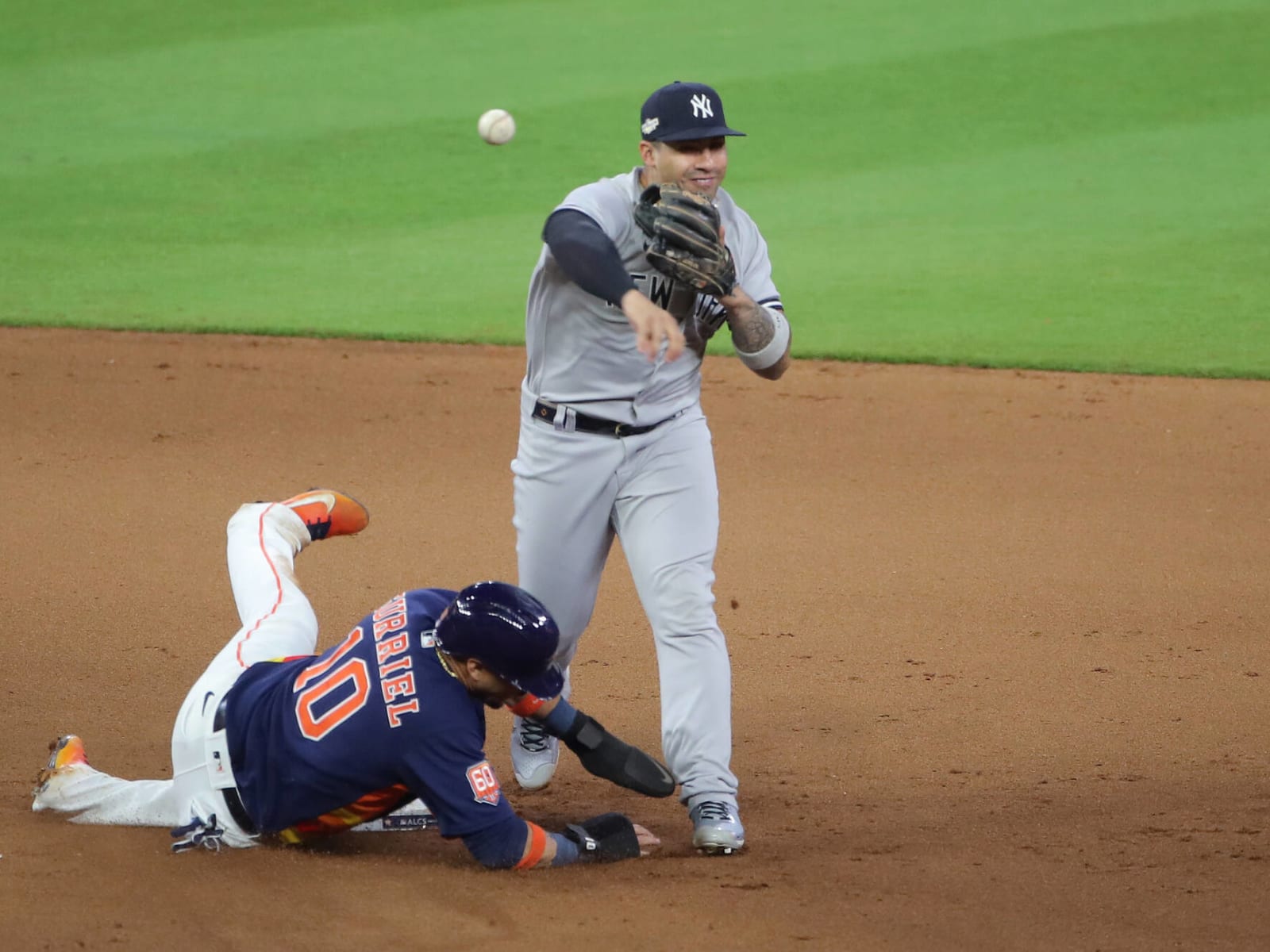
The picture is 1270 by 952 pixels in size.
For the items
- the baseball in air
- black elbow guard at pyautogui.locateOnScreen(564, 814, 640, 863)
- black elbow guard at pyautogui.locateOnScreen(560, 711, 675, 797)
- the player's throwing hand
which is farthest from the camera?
the baseball in air

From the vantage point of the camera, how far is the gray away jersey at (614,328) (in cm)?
394

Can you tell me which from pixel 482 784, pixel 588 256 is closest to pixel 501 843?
pixel 482 784

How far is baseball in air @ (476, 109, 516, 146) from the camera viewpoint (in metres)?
12.7

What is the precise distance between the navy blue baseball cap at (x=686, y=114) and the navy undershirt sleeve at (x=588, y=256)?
296 mm

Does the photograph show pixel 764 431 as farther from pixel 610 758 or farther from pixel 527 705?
pixel 527 705

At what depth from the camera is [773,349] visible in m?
3.98

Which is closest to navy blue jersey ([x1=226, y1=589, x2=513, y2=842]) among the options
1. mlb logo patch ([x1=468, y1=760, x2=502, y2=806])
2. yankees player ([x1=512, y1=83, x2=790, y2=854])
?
mlb logo patch ([x1=468, y1=760, x2=502, y2=806])

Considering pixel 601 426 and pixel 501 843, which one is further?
pixel 601 426

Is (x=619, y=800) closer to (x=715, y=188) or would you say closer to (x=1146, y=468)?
(x=715, y=188)

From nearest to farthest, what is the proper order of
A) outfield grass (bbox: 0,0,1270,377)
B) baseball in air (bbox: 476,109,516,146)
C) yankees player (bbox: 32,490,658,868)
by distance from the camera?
yankees player (bbox: 32,490,658,868) < outfield grass (bbox: 0,0,1270,377) < baseball in air (bbox: 476,109,516,146)

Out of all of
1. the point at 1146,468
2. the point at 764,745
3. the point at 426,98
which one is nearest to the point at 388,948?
the point at 764,745

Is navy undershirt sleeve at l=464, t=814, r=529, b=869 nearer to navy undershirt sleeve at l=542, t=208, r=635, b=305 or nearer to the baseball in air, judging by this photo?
navy undershirt sleeve at l=542, t=208, r=635, b=305

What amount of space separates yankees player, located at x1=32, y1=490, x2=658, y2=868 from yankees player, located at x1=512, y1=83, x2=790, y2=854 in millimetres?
258

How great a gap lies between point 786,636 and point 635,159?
9.06 meters
